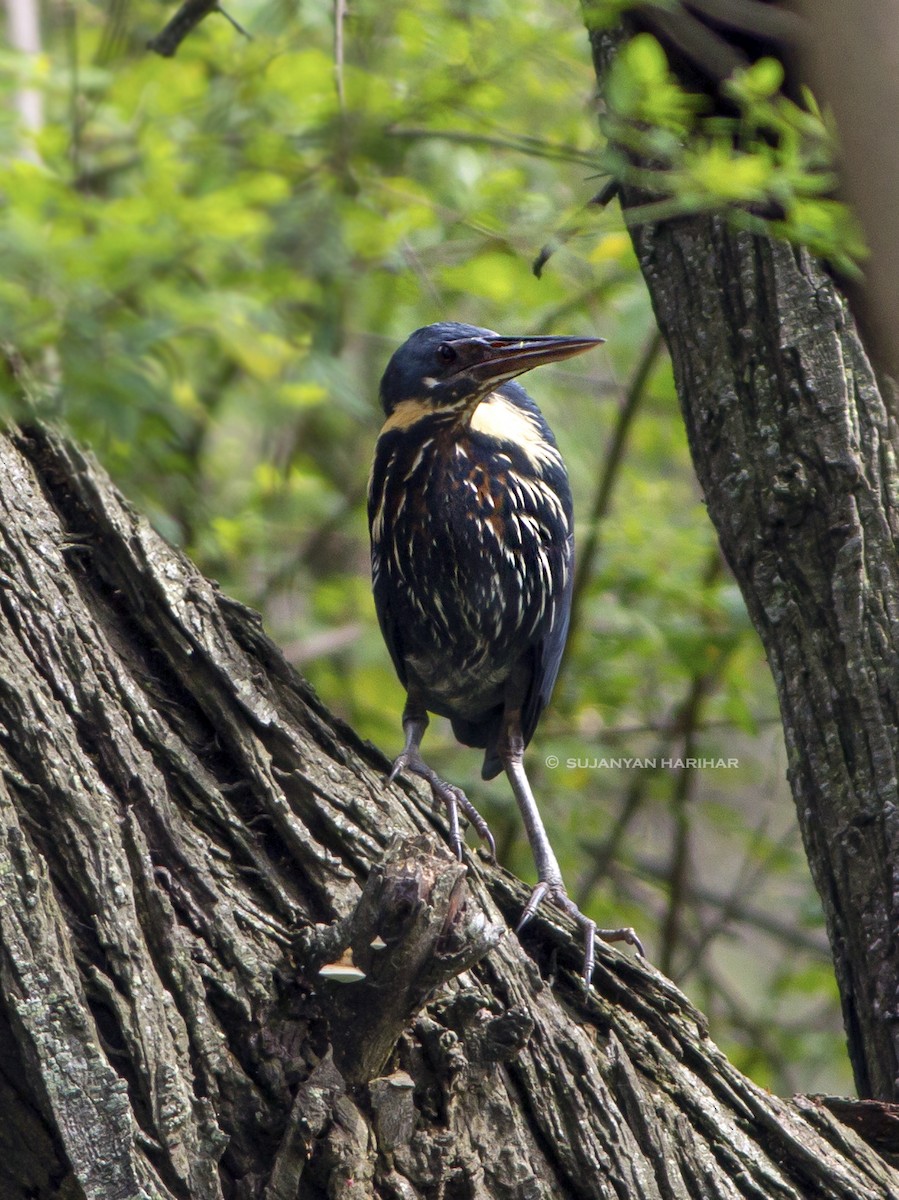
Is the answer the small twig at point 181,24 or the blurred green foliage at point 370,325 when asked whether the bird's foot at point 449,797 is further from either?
the small twig at point 181,24

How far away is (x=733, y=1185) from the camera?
2131mm

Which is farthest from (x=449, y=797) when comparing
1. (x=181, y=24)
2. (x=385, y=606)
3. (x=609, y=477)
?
(x=609, y=477)

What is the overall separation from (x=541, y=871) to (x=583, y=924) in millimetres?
445

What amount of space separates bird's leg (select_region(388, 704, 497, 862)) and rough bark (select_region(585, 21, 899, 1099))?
0.71 m

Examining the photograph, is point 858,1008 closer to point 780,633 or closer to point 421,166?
point 780,633

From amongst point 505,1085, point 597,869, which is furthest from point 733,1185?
point 597,869

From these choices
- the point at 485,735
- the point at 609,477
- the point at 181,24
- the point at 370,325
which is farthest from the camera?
the point at 370,325

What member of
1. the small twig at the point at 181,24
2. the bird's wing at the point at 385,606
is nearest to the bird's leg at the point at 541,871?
the bird's wing at the point at 385,606

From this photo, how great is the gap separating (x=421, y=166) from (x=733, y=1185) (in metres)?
4.03

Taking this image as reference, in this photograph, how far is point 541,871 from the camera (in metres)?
3.03

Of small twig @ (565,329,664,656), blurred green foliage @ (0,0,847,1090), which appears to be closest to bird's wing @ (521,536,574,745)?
blurred green foliage @ (0,0,847,1090)

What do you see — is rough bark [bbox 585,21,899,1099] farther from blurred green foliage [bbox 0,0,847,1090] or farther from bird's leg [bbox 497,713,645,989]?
blurred green foliage [bbox 0,0,847,1090]

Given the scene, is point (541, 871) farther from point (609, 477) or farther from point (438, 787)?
point (609, 477)

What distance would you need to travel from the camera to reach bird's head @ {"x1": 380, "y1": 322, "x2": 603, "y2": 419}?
323cm
